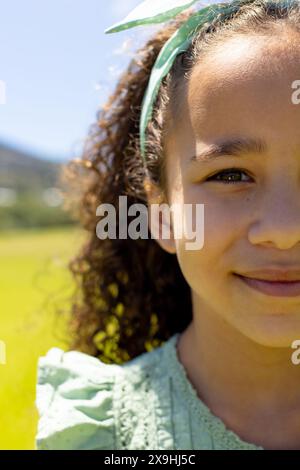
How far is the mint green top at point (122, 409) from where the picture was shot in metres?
1.69

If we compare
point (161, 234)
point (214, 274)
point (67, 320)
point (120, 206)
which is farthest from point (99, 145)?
point (214, 274)

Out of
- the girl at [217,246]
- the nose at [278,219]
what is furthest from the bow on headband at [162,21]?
the nose at [278,219]

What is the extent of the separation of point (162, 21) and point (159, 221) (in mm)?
560

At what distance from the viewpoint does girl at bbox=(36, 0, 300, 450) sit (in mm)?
1489

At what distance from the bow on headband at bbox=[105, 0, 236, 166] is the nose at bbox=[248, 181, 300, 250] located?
0.58 meters

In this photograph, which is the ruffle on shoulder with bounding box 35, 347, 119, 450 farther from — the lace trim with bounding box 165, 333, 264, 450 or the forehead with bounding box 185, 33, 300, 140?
the forehead with bounding box 185, 33, 300, 140

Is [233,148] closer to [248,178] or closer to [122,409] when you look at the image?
[248,178]

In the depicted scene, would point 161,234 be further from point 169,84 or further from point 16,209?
point 16,209

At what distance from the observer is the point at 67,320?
8.27ft

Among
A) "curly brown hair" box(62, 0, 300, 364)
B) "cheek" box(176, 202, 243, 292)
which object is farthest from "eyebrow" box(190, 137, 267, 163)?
"curly brown hair" box(62, 0, 300, 364)

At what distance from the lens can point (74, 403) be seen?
175 centimetres

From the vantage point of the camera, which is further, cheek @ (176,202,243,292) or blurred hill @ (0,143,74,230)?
blurred hill @ (0,143,74,230)

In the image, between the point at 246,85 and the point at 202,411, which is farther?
the point at 202,411

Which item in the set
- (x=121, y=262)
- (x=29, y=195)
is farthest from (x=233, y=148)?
(x=29, y=195)
